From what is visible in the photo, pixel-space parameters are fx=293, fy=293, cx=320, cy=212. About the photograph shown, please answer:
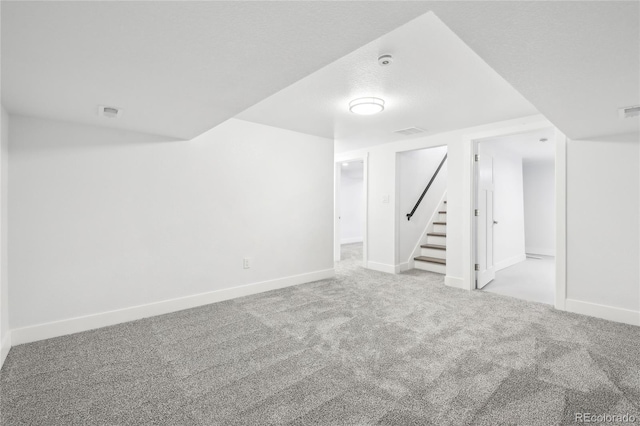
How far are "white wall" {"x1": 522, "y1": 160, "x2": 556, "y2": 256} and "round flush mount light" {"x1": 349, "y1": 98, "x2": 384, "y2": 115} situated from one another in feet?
18.7

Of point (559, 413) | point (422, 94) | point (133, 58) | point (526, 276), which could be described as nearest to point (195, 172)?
point (133, 58)

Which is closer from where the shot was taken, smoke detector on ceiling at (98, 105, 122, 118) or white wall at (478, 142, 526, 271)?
smoke detector on ceiling at (98, 105, 122, 118)

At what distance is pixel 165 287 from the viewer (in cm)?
303

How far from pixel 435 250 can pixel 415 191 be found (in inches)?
43.2

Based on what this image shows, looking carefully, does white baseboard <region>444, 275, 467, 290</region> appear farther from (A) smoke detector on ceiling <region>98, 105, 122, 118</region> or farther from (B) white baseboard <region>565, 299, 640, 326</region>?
(A) smoke detector on ceiling <region>98, 105, 122, 118</region>

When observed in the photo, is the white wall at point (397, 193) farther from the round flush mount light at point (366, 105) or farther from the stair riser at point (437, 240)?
the round flush mount light at point (366, 105)

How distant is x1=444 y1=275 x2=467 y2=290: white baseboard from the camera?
3918 millimetres

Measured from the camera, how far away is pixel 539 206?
7051mm

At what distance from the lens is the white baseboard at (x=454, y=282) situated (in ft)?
12.9

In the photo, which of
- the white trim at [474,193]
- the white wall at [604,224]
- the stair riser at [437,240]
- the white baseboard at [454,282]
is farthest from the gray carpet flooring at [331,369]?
the stair riser at [437,240]

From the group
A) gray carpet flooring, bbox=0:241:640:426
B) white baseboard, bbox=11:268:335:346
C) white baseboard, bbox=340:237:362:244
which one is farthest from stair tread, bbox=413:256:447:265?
white baseboard, bbox=340:237:362:244

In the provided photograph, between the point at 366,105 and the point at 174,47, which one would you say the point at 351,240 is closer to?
the point at 366,105

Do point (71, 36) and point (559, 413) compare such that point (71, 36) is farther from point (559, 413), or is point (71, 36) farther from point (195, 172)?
point (559, 413)

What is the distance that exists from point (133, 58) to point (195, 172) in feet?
6.00
